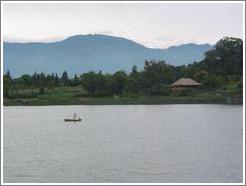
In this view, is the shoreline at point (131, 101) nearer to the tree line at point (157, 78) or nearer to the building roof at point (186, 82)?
the tree line at point (157, 78)

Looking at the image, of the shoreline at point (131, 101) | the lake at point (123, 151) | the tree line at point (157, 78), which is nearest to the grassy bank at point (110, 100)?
the shoreline at point (131, 101)

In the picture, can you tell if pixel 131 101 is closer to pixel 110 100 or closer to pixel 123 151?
pixel 110 100

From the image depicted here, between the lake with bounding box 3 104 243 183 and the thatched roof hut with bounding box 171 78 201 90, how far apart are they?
18.1 metres

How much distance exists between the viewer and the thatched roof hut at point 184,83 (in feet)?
166

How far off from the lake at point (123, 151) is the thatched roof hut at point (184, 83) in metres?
18.1

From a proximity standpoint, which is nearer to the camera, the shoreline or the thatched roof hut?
the shoreline

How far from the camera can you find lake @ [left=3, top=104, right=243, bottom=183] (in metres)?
14.4

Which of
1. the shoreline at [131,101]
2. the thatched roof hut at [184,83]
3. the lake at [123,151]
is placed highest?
the thatched roof hut at [184,83]

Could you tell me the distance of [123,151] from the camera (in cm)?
1873

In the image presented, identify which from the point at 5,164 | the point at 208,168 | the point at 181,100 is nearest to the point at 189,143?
the point at 208,168

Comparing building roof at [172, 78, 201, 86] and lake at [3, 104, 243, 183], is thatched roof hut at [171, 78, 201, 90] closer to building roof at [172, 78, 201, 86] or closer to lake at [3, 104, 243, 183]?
building roof at [172, 78, 201, 86]

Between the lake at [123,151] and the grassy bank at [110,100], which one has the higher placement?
the grassy bank at [110,100]

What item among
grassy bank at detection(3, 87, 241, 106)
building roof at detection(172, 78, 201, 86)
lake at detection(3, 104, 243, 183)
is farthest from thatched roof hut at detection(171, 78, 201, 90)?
lake at detection(3, 104, 243, 183)

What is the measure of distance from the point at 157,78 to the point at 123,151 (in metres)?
33.1
